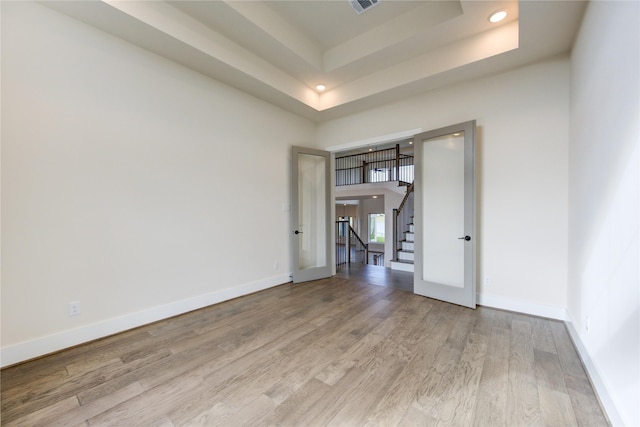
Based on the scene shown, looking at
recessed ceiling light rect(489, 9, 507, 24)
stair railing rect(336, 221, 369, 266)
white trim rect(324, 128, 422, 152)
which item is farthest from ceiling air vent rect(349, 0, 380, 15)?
stair railing rect(336, 221, 369, 266)

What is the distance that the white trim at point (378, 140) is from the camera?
12.3 feet

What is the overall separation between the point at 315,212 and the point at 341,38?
110 inches

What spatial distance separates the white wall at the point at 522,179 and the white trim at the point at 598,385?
714mm

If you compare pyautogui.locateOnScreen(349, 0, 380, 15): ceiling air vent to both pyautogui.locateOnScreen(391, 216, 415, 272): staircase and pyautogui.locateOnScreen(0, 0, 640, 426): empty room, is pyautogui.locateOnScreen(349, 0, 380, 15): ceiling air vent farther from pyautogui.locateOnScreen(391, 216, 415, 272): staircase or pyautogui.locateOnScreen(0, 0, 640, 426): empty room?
pyautogui.locateOnScreen(391, 216, 415, 272): staircase

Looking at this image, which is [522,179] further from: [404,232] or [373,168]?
[373,168]

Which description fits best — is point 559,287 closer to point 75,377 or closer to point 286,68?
point 286,68

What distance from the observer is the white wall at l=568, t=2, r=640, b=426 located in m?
1.27

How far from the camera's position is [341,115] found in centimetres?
452

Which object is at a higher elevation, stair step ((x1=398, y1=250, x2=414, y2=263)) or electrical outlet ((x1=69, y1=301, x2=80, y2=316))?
electrical outlet ((x1=69, y1=301, x2=80, y2=316))

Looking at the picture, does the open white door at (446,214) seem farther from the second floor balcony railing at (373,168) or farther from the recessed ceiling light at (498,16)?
the second floor balcony railing at (373,168)

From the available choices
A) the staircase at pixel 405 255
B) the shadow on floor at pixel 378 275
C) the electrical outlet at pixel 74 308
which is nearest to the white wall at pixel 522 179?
the shadow on floor at pixel 378 275

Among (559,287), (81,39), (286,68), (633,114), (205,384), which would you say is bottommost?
(205,384)

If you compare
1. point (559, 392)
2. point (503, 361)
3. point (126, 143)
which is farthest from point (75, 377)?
point (559, 392)

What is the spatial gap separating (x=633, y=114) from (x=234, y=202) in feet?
12.0
